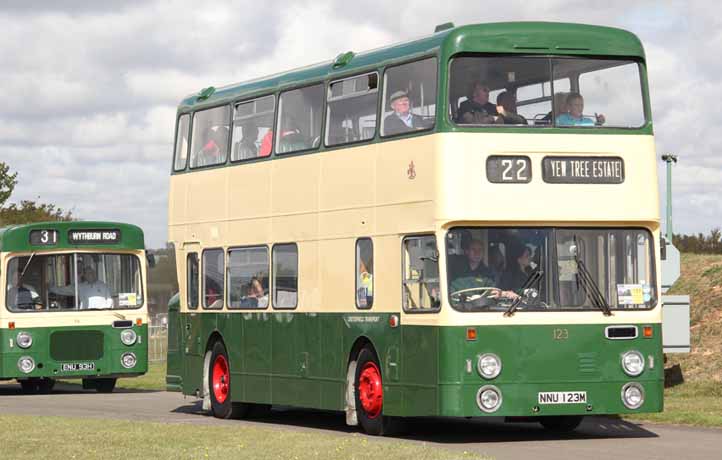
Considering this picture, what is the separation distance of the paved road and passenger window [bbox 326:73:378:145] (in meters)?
3.50

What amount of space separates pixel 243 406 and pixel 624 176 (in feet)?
25.2

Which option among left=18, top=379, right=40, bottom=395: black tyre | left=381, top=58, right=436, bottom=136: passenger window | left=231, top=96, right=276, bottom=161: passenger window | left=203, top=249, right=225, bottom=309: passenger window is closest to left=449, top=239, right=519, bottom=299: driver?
left=381, top=58, right=436, bottom=136: passenger window

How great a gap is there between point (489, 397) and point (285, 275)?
4.87m

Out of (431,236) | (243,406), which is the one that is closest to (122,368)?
(243,406)

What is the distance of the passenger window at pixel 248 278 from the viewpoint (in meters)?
23.8

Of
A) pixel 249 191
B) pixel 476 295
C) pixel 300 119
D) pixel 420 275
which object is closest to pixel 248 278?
pixel 249 191

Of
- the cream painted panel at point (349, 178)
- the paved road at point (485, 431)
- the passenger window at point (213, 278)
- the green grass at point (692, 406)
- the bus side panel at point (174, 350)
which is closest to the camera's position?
the paved road at point (485, 431)

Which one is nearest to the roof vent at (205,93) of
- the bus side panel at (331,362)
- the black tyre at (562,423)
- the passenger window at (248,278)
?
the passenger window at (248,278)

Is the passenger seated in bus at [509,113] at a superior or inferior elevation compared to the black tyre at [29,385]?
superior

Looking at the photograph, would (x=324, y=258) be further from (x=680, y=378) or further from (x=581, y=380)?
(x=680, y=378)

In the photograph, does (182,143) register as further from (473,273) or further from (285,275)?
(473,273)

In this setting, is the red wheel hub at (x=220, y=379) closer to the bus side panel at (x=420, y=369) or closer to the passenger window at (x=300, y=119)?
the passenger window at (x=300, y=119)

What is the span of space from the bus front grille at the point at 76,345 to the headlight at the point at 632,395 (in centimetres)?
1557

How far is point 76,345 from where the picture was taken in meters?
33.0
